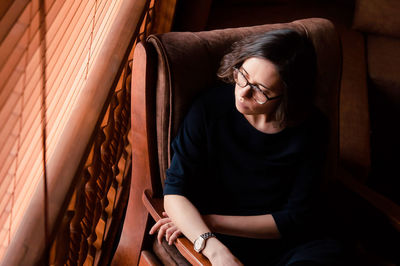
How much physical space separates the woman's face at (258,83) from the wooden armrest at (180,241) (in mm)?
500

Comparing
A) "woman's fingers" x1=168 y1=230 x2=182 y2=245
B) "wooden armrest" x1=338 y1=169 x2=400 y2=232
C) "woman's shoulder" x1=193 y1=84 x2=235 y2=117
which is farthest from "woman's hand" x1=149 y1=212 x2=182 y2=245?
"wooden armrest" x1=338 y1=169 x2=400 y2=232

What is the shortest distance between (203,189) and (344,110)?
4.00ft

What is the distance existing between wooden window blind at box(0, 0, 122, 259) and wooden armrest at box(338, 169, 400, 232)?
120 centimetres

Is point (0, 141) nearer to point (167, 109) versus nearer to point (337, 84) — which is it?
point (167, 109)

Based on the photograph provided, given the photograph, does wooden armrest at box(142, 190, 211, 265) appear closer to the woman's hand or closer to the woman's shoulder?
the woman's hand

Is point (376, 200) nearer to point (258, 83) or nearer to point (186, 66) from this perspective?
point (258, 83)

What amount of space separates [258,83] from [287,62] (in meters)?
0.11

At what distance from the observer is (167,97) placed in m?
1.33

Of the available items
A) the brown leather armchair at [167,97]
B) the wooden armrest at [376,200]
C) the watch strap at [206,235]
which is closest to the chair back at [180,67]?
the brown leather armchair at [167,97]

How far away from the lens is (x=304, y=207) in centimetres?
144

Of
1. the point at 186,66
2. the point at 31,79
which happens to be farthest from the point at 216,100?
the point at 31,79

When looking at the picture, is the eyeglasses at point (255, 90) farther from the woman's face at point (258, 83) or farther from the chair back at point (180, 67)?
the chair back at point (180, 67)

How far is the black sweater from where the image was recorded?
4.48 feet

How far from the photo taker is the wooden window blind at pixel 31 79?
79 centimetres
